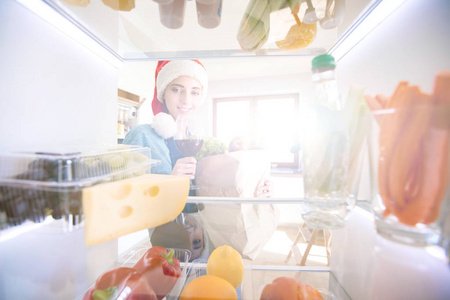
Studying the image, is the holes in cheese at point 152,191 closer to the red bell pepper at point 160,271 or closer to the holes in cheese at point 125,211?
the holes in cheese at point 125,211

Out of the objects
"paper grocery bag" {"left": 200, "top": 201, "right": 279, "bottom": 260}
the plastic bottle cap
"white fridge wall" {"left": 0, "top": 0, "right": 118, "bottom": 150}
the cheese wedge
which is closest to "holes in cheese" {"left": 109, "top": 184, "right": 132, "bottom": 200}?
the cheese wedge

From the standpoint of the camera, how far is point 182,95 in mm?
602

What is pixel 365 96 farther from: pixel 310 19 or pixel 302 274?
pixel 302 274

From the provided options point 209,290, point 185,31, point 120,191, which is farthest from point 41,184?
point 185,31

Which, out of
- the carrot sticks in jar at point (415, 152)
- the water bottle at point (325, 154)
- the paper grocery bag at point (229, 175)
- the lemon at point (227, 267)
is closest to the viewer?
the carrot sticks in jar at point (415, 152)

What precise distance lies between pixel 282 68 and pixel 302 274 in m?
0.59

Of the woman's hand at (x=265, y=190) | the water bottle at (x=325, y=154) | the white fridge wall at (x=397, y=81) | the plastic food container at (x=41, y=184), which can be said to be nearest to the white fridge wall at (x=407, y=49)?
the white fridge wall at (x=397, y=81)

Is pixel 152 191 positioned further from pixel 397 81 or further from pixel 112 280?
pixel 397 81

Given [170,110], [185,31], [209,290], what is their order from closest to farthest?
1. [209,290]
2. [185,31]
3. [170,110]

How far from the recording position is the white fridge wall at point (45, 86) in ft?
1.12

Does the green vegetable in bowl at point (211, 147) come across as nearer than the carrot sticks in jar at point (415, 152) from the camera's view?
No

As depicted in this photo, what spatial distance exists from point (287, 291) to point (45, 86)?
643mm

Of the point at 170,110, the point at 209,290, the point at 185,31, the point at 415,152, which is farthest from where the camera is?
the point at 170,110

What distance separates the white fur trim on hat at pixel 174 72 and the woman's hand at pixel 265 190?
39 cm
